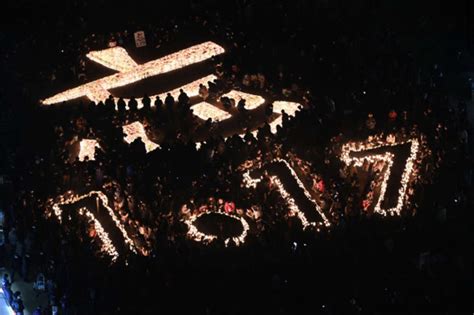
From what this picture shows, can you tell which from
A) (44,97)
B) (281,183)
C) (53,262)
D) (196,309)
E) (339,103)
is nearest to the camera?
(196,309)

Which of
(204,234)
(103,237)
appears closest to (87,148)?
(103,237)

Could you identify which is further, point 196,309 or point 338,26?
point 338,26

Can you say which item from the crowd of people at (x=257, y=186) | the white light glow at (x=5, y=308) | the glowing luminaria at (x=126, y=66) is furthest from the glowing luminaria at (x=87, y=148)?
the white light glow at (x=5, y=308)

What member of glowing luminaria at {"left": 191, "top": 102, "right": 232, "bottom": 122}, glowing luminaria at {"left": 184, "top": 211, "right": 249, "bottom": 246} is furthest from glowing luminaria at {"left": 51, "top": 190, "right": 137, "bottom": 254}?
glowing luminaria at {"left": 191, "top": 102, "right": 232, "bottom": 122}

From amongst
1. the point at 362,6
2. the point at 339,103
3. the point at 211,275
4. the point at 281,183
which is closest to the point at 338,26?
the point at 362,6

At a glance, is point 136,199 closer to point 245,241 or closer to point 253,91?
point 245,241

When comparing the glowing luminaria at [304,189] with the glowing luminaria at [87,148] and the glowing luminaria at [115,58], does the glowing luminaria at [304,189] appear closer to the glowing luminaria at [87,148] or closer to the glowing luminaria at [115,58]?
the glowing luminaria at [87,148]
